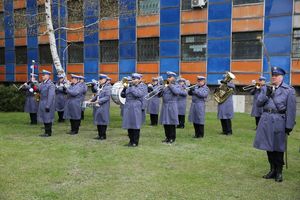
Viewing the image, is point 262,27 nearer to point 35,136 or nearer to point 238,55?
point 238,55

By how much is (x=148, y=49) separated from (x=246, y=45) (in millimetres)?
5642

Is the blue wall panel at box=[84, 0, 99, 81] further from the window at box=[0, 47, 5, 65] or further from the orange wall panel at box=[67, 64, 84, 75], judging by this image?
the window at box=[0, 47, 5, 65]

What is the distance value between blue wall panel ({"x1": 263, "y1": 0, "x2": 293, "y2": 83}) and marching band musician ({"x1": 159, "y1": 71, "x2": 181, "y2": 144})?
32.3 ft

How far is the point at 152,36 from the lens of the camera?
892 inches

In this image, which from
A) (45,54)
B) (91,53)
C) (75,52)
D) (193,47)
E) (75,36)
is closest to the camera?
(193,47)

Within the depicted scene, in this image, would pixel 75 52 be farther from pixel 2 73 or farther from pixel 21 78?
pixel 2 73

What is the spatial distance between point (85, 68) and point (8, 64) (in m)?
6.95

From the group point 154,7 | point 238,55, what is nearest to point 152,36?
point 154,7

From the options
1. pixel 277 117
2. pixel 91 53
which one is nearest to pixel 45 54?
pixel 91 53

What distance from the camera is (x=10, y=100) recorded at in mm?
19016

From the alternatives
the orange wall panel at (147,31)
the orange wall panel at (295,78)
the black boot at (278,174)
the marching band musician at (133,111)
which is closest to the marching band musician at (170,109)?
the marching band musician at (133,111)

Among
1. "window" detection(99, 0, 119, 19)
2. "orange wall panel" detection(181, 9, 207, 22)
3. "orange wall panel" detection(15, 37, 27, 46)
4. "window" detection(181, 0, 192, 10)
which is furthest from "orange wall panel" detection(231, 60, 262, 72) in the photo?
"orange wall panel" detection(15, 37, 27, 46)

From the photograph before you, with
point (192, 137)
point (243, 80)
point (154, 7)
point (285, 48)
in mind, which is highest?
point (154, 7)

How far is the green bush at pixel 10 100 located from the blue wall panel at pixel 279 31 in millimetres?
11645
